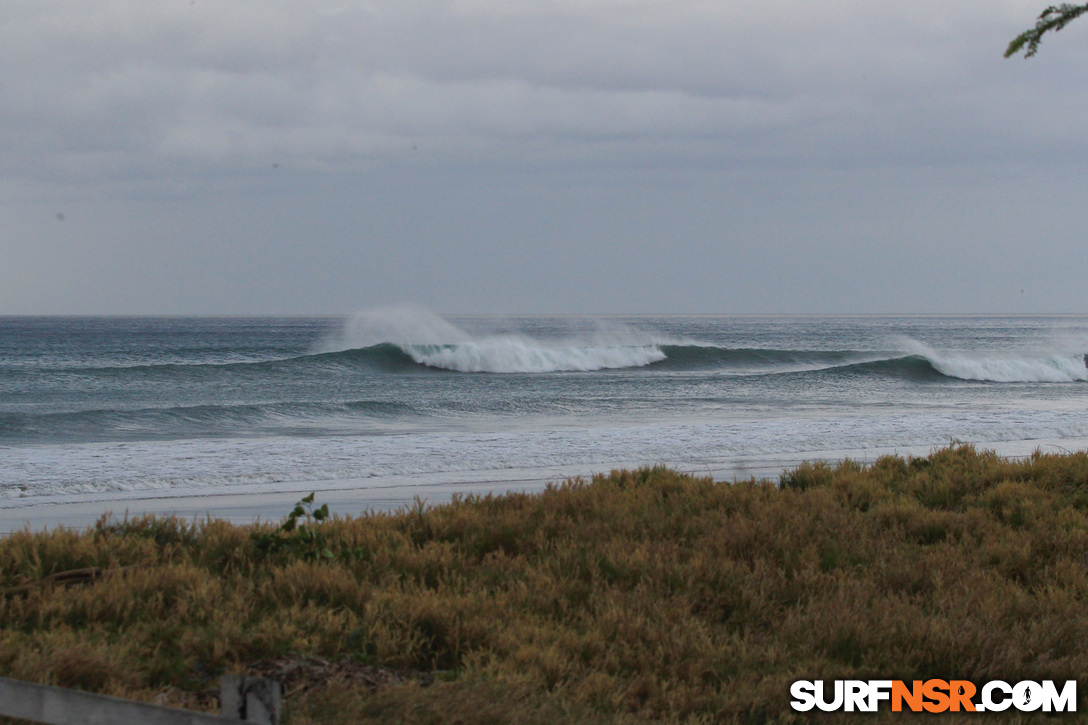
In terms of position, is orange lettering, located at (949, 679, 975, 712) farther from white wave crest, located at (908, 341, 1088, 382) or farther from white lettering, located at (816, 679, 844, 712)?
white wave crest, located at (908, 341, 1088, 382)

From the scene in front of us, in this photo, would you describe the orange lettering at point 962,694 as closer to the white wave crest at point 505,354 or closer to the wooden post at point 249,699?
the wooden post at point 249,699

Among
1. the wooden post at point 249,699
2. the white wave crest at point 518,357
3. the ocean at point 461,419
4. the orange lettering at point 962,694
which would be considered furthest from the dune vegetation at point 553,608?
the white wave crest at point 518,357

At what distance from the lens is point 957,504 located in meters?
8.33

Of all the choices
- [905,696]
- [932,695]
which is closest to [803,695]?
[905,696]

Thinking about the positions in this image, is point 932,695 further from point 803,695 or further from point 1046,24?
point 1046,24

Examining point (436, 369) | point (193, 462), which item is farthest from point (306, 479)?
point (436, 369)

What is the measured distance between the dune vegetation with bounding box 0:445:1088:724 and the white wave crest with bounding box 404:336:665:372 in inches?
1375

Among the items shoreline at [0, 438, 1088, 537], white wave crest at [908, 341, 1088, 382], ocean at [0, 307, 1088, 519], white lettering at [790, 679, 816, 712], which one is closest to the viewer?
white lettering at [790, 679, 816, 712]

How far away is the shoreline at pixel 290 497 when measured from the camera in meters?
9.41

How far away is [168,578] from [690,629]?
3.28 m

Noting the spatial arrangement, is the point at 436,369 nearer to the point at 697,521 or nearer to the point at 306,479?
the point at 306,479

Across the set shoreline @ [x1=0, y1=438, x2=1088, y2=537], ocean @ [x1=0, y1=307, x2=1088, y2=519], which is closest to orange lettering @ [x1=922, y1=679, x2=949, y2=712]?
shoreline @ [x1=0, y1=438, x2=1088, y2=537]

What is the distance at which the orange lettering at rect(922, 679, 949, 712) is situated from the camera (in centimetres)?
401

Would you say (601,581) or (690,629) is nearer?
(690,629)
